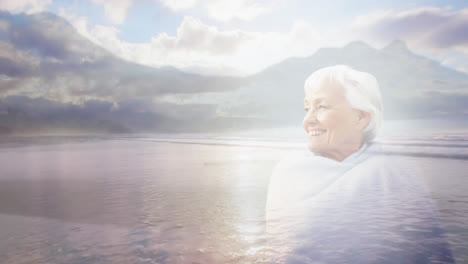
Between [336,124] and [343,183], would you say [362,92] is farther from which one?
[343,183]

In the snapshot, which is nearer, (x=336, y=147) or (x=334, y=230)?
(x=336, y=147)

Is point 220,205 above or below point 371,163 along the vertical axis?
below

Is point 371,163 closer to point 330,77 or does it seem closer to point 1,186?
point 330,77

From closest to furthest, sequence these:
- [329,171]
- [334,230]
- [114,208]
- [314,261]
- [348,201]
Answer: [329,171], [348,201], [314,261], [334,230], [114,208]

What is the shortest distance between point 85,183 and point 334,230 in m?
4.98

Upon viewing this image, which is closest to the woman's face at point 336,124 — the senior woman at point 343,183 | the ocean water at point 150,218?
the senior woman at point 343,183

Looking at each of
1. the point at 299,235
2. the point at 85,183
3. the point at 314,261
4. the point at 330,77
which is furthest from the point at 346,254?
the point at 85,183

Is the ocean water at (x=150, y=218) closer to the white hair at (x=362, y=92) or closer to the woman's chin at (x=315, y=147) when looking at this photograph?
the white hair at (x=362, y=92)

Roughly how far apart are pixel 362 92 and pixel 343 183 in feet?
1.79

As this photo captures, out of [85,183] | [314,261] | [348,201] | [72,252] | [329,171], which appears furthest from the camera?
[85,183]

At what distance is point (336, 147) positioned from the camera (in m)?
1.90

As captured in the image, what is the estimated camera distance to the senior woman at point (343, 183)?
1.60 metres

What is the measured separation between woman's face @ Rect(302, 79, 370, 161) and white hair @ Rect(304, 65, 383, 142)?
0.03 m

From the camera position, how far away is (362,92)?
1.87 m
